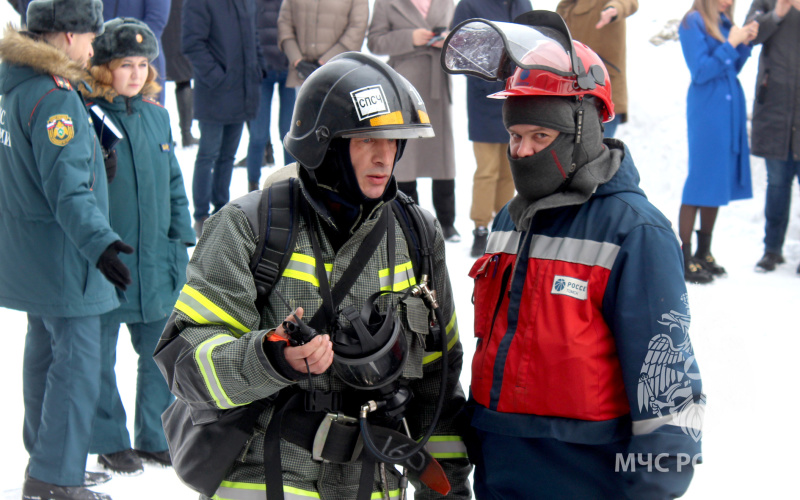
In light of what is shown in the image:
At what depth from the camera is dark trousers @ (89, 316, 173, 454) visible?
13.2ft

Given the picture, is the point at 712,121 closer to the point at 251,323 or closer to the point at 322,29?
the point at 322,29

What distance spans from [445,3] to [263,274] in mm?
5584

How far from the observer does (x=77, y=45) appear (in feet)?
12.4

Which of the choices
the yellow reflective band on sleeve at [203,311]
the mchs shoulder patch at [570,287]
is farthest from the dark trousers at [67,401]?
the mchs shoulder patch at [570,287]

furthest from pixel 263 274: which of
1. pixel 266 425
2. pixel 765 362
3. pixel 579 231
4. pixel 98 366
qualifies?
pixel 765 362

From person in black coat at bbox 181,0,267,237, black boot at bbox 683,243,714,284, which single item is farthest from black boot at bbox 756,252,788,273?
person in black coat at bbox 181,0,267,237

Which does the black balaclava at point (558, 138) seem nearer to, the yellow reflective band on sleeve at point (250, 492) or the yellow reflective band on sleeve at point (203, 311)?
the yellow reflective band on sleeve at point (203, 311)

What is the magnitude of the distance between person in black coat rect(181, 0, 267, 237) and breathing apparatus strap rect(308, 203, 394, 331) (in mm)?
4856

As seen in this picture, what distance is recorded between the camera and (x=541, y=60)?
2.30m

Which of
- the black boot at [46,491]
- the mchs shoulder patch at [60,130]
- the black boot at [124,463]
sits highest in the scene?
the mchs shoulder patch at [60,130]

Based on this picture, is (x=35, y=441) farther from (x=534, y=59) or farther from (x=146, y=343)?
(x=534, y=59)

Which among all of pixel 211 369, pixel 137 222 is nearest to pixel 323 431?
pixel 211 369

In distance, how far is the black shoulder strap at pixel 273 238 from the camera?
2166 mm

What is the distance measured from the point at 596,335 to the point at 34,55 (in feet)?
9.21
